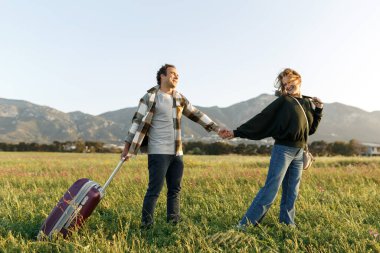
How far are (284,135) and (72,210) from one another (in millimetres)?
3246

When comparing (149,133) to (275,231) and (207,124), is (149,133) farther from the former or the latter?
(275,231)

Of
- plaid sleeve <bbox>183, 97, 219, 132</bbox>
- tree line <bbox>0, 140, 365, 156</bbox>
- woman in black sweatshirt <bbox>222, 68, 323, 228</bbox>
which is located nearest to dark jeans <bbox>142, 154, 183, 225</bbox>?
plaid sleeve <bbox>183, 97, 219, 132</bbox>

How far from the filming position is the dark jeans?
5395mm

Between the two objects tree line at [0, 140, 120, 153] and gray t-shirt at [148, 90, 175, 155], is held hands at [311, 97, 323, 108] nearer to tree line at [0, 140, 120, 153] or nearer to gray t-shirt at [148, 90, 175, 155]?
gray t-shirt at [148, 90, 175, 155]

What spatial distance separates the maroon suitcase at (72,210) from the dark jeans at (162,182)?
77 centimetres

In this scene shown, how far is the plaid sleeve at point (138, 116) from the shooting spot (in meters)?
5.50

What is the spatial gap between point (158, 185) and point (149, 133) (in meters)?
0.83

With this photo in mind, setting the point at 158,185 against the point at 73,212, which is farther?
the point at 158,185

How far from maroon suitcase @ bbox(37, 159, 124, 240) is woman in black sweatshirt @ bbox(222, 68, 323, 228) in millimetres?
2214

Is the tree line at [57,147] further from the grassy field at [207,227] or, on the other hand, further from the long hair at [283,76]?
the long hair at [283,76]

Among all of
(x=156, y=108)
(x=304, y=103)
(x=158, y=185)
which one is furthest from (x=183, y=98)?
(x=304, y=103)

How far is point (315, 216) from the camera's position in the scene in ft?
18.9

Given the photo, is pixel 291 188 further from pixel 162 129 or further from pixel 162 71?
pixel 162 71

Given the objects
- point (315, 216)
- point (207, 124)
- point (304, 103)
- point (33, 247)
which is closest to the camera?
point (33, 247)
